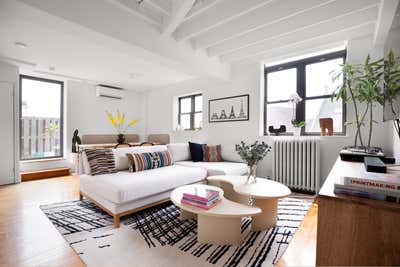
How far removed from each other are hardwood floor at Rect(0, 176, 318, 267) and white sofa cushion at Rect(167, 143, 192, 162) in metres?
1.69

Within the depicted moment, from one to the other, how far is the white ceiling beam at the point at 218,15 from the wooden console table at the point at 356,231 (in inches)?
78.7

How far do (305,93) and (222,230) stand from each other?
111 inches

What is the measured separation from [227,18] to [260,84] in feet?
5.61

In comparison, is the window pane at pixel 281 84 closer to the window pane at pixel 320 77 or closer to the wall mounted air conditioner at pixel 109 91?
the window pane at pixel 320 77

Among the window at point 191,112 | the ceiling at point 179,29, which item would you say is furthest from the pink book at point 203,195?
the window at point 191,112

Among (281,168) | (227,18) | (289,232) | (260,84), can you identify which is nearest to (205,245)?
(289,232)

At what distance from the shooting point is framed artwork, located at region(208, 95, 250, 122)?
3824 millimetres

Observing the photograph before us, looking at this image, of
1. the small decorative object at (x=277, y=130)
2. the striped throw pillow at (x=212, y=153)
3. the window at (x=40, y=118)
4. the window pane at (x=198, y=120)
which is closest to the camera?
the small decorative object at (x=277, y=130)

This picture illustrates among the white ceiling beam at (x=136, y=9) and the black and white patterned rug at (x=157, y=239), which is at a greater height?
the white ceiling beam at (x=136, y=9)

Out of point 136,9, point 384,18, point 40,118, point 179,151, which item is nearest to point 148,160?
point 179,151

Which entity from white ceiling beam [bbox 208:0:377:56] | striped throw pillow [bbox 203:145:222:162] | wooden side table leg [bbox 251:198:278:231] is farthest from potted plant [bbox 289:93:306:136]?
wooden side table leg [bbox 251:198:278:231]

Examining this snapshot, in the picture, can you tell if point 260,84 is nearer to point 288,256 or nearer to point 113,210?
point 288,256

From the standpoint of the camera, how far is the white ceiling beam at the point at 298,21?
2.05 meters

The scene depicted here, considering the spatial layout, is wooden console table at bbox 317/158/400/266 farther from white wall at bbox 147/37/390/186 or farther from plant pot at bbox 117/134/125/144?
plant pot at bbox 117/134/125/144
